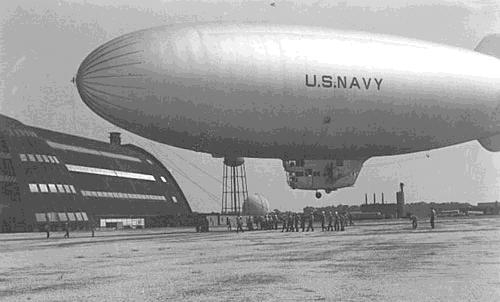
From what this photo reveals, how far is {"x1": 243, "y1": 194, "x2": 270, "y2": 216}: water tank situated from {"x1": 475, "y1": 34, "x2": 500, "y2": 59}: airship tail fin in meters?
46.5

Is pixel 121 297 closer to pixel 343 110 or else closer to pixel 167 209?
pixel 343 110

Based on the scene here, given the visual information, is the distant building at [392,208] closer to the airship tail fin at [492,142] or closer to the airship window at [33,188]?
the airship window at [33,188]

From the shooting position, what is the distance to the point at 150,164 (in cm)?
9581

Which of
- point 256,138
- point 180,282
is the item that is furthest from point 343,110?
point 180,282

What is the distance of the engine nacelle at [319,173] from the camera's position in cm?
3459

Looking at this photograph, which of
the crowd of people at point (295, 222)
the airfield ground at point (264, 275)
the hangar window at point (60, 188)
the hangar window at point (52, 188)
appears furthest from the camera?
the hangar window at point (60, 188)

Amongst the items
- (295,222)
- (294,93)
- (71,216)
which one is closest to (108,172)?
(71,216)

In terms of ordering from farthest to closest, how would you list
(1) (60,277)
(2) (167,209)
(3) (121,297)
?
(2) (167,209) → (1) (60,277) → (3) (121,297)

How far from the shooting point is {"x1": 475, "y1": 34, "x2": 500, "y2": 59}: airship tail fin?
39.3 metres

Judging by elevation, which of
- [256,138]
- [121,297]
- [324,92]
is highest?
[324,92]

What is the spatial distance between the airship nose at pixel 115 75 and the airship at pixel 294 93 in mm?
48

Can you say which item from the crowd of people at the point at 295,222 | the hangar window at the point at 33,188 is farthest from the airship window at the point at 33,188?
the crowd of people at the point at 295,222

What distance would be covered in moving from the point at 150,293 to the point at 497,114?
27.8m

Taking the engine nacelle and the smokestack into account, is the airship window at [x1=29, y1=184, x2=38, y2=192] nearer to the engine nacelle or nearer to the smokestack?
the engine nacelle
